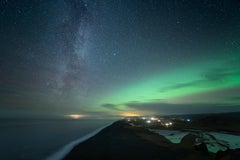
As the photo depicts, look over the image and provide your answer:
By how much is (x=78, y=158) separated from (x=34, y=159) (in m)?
7.54

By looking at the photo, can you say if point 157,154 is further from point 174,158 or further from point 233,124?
point 233,124

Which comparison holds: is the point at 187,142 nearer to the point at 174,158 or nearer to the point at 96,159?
the point at 174,158

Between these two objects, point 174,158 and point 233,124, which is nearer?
point 174,158

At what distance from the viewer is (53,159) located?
68.5 feet

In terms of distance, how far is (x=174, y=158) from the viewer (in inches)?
671

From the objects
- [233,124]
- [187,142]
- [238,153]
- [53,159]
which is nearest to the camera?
[238,153]

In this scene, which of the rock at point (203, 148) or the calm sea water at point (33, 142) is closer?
the rock at point (203, 148)

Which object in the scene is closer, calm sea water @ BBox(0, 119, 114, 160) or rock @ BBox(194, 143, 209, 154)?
rock @ BBox(194, 143, 209, 154)

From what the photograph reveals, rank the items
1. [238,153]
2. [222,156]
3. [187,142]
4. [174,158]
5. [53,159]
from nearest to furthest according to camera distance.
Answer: [238,153], [222,156], [174,158], [53,159], [187,142]

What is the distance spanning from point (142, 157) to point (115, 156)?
3003mm

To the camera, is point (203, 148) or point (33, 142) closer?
point (203, 148)

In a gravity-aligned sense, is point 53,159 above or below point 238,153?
below

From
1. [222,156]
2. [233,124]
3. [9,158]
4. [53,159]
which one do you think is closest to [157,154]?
[222,156]

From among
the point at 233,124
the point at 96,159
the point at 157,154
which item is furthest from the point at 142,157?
the point at 233,124
